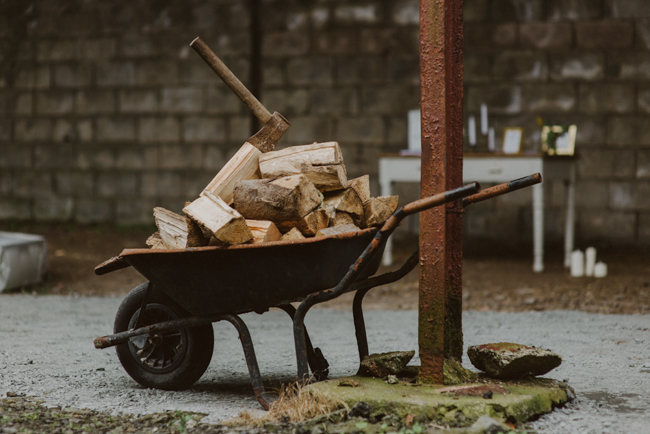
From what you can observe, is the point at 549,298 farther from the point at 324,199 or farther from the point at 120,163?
the point at 120,163

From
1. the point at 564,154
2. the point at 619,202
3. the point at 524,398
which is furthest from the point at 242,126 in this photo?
the point at 524,398

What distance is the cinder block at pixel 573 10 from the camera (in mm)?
6695

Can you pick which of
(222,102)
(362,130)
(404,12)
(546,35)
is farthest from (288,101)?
(546,35)

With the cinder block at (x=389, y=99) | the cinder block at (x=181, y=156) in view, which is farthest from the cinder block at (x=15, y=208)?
the cinder block at (x=389, y=99)

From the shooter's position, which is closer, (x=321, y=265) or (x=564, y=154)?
(x=321, y=265)

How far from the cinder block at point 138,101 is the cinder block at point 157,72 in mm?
117

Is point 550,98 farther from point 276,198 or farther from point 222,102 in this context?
point 276,198

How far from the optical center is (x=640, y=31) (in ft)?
21.7

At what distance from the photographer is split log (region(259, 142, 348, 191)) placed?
102 inches

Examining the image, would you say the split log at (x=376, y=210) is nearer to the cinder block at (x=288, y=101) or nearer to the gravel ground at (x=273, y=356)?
the gravel ground at (x=273, y=356)

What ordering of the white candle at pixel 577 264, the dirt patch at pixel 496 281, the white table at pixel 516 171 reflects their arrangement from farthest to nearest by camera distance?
1. the white candle at pixel 577 264
2. the white table at pixel 516 171
3. the dirt patch at pixel 496 281

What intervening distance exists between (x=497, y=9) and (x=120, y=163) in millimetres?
4410

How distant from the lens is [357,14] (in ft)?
23.7

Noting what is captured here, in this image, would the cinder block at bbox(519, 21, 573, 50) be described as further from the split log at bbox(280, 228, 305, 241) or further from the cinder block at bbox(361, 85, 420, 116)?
the split log at bbox(280, 228, 305, 241)
